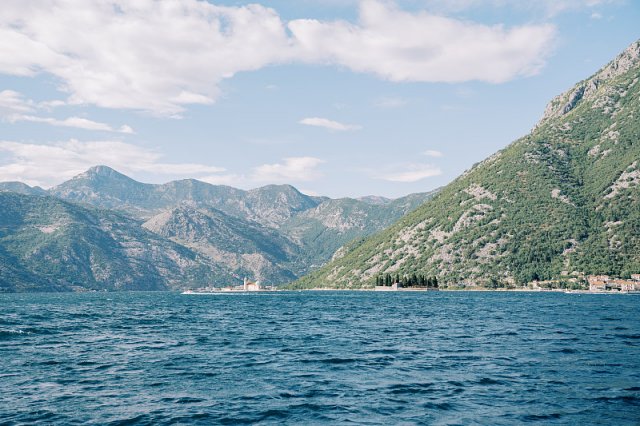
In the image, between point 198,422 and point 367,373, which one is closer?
point 198,422

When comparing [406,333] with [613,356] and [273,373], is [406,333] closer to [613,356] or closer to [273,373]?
[613,356]

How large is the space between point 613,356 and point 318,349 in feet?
99.1

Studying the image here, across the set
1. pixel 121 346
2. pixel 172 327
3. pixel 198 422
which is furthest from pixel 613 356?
pixel 172 327

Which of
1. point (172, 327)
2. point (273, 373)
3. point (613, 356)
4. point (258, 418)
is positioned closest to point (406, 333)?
point (613, 356)

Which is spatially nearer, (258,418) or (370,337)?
(258,418)

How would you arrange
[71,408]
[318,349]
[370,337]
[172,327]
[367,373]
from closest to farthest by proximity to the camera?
[71,408], [367,373], [318,349], [370,337], [172,327]

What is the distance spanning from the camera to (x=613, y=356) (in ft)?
165

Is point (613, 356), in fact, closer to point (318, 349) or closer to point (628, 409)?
point (628, 409)

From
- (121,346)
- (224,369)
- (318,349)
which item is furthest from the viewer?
(121,346)

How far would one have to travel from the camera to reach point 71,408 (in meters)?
32.2

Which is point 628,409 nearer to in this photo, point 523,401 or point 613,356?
point 523,401

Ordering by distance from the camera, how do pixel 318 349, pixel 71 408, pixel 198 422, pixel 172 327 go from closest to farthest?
pixel 198 422 → pixel 71 408 → pixel 318 349 → pixel 172 327

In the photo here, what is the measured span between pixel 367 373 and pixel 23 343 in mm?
47339

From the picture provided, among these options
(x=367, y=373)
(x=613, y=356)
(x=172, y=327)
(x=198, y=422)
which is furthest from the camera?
(x=172, y=327)
